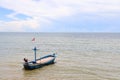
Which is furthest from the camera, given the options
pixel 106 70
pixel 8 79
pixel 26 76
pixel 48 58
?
pixel 48 58

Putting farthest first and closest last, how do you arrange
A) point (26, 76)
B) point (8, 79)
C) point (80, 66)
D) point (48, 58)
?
point (48, 58) → point (80, 66) → point (26, 76) → point (8, 79)

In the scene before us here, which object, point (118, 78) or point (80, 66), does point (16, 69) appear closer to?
point (80, 66)

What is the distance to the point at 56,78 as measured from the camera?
85.3 feet

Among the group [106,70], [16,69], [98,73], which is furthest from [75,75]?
[16,69]

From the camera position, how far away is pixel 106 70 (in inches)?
1177

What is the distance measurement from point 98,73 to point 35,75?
345 inches

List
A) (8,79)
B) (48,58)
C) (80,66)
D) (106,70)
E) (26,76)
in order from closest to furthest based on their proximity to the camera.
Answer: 1. (8,79)
2. (26,76)
3. (106,70)
4. (80,66)
5. (48,58)

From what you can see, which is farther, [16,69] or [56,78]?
[16,69]

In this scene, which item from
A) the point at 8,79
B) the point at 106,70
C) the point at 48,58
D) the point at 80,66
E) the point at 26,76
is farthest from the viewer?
the point at 48,58

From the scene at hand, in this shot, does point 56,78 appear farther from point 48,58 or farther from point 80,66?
point 48,58

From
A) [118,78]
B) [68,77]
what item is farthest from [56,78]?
[118,78]

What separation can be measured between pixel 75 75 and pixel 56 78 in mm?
2901

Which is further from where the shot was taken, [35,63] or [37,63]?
[37,63]

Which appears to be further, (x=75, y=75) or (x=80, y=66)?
(x=80, y=66)
